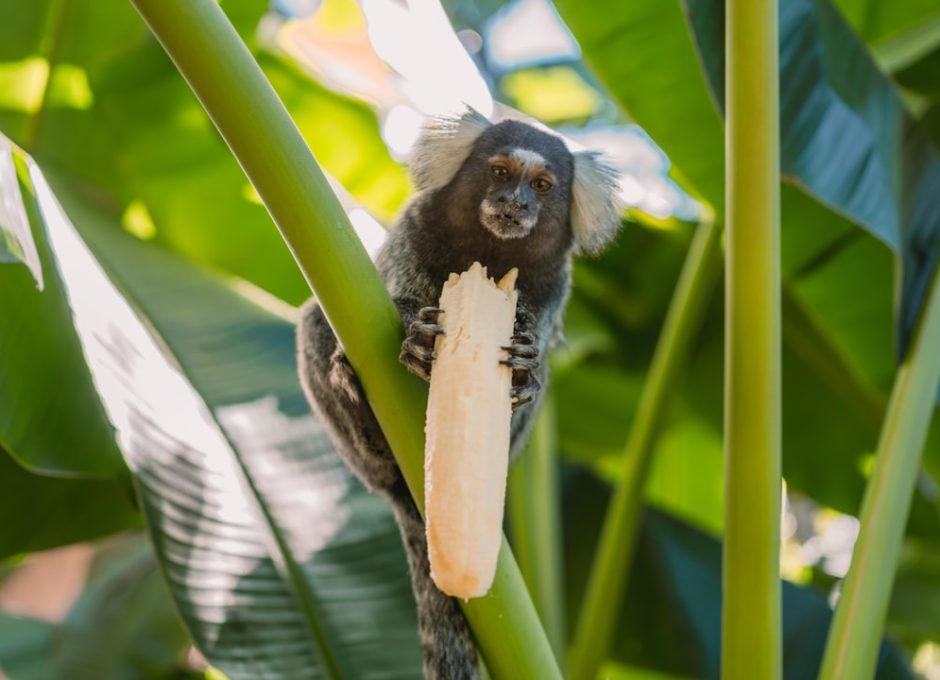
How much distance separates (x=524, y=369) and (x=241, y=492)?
31.6 inches

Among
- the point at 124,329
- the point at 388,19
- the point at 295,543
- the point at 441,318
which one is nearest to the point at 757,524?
the point at 441,318

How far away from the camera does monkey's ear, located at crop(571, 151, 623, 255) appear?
256cm

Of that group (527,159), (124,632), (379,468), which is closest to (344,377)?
(379,468)

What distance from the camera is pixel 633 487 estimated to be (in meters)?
2.55

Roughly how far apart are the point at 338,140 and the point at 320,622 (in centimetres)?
182

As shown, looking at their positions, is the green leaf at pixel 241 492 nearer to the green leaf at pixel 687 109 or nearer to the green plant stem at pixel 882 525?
the green plant stem at pixel 882 525

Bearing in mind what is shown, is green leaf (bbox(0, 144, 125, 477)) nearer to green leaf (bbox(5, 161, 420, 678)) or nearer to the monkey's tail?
green leaf (bbox(5, 161, 420, 678))

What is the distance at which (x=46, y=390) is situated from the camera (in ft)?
7.81

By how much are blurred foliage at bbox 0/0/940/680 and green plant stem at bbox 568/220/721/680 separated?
0.21 metres

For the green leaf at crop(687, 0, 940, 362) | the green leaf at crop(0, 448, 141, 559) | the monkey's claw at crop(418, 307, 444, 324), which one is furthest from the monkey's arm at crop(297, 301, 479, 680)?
the green leaf at crop(687, 0, 940, 362)

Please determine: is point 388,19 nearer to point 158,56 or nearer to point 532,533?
point 158,56

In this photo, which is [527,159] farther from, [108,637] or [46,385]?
[108,637]

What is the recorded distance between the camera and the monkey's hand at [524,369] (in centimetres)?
167

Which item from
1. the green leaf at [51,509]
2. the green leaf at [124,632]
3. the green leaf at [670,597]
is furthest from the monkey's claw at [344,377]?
the green leaf at [670,597]
